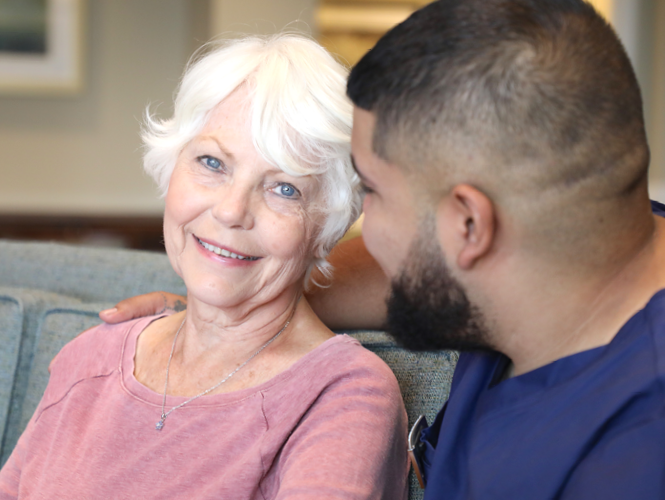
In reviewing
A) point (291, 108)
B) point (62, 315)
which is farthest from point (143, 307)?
point (291, 108)

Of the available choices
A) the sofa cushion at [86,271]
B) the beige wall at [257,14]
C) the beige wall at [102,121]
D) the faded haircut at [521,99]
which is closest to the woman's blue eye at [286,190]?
the faded haircut at [521,99]

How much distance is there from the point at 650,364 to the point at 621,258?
144mm

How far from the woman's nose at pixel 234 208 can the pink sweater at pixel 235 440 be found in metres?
0.26

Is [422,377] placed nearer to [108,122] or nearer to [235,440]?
[235,440]

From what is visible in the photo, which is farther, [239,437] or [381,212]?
[239,437]

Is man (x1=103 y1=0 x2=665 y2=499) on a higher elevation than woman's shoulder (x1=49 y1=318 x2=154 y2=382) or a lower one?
higher

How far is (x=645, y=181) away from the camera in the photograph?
2.71ft

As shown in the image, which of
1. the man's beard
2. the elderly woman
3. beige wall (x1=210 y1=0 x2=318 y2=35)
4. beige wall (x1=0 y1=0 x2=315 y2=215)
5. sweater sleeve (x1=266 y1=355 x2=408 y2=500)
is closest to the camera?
the man's beard

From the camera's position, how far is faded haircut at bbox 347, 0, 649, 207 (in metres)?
0.75

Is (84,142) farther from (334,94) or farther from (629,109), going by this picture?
(629,109)

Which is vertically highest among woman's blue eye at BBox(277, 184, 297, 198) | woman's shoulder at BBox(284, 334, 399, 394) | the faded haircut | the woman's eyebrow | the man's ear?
the faded haircut

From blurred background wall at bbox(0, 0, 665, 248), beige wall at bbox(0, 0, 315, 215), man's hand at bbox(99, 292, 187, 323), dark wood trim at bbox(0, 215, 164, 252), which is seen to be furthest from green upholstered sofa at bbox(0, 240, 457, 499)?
beige wall at bbox(0, 0, 315, 215)

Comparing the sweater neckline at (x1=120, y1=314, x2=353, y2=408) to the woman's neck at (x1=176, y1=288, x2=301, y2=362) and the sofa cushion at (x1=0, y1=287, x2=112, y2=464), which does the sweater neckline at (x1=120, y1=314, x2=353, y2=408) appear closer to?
the woman's neck at (x1=176, y1=288, x2=301, y2=362)

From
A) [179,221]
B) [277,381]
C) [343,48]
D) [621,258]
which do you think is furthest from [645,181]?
[343,48]
